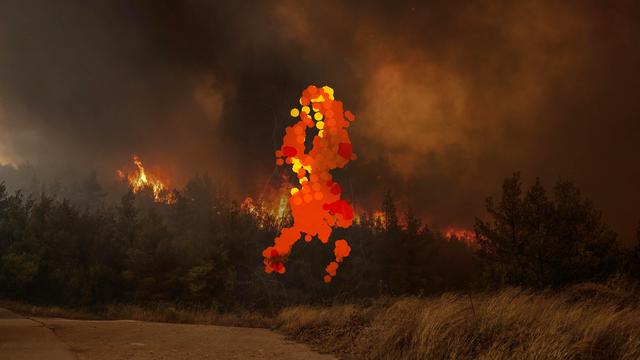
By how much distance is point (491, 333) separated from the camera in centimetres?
888

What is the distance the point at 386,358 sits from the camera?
8.59 meters

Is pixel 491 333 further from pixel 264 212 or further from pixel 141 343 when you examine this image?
pixel 264 212

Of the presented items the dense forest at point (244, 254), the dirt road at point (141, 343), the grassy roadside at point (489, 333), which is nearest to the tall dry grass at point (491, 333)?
the grassy roadside at point (489, 333)

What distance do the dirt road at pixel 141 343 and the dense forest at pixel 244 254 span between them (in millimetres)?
18184

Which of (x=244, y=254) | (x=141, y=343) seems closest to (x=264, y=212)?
(x=244, y=254)

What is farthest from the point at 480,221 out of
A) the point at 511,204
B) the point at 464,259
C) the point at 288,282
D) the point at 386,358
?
the point at 464,259

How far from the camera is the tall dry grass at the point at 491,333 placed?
7.89m

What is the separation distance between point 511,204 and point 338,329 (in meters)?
21.0

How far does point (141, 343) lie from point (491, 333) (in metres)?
6.95

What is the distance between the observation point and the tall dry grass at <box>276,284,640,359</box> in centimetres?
789

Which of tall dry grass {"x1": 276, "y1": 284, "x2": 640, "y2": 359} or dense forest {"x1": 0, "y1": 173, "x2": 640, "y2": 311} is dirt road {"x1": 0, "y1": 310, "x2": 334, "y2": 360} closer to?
tall dry grass {"x1": 276, "y1": 284, "x2": 640, "y2": 359}

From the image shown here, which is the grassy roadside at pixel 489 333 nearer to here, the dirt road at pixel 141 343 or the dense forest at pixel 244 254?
the dirt road at pixel 141 343

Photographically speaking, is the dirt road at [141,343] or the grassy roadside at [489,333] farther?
the dirt road at [141,343]

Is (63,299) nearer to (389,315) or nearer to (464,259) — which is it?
(389,315)
